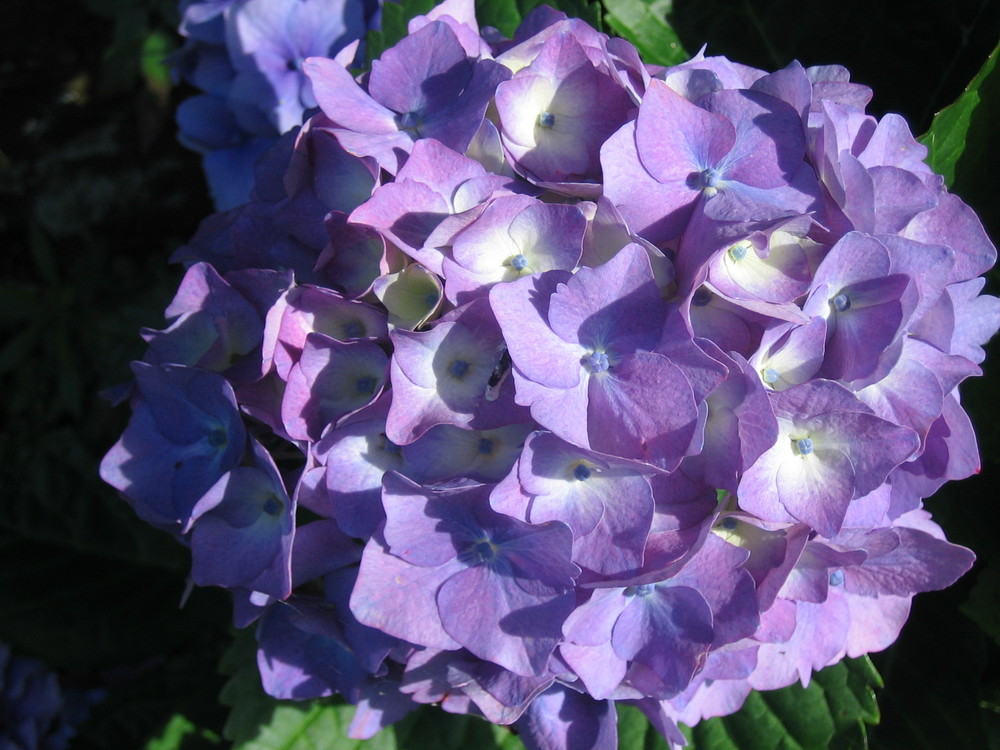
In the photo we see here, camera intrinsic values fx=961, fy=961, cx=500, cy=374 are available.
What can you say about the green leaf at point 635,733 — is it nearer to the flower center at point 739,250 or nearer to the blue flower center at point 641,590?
the blue flower center at point 641,590

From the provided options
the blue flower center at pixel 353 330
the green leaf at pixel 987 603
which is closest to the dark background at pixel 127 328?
the green leaf at pixel 987 603

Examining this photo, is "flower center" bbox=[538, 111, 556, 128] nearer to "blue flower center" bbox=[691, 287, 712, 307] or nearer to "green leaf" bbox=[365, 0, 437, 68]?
"blue flower center" bbox=[691, 287, 712, 307]

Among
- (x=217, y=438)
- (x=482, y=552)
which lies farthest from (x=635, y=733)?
(x=217, y=438)

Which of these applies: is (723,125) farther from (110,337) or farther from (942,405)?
(110,337)

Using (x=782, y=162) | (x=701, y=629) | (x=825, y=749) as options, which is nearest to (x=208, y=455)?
(x=701, y=629)

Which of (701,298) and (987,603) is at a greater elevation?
(701,298)

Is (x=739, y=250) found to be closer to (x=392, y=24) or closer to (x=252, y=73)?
(x=392, y=24)

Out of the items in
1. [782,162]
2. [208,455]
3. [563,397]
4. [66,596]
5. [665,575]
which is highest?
[782,162]
